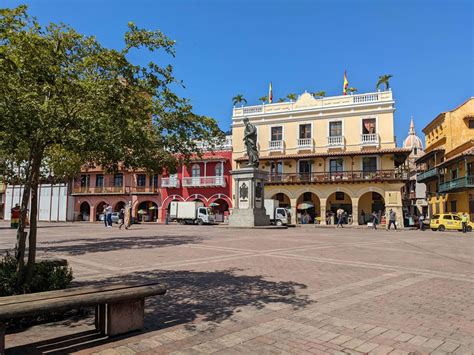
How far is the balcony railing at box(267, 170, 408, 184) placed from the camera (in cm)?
3769

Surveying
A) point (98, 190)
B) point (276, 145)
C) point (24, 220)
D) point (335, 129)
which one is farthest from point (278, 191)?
point (24, 220)

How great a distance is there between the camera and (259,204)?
27.2 m

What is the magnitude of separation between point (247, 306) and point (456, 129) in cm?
4264

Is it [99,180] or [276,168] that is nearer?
[276,168]

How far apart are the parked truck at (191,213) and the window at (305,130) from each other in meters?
12.8

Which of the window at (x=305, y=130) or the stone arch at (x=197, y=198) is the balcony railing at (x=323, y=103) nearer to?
the window at (x=305, y=130)

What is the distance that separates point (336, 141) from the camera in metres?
40.6

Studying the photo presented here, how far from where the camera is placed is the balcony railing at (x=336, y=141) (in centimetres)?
4031

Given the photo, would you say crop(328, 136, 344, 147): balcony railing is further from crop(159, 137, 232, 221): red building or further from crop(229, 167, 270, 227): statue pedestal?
crop(229, 167, 270, 227): statue pedestal

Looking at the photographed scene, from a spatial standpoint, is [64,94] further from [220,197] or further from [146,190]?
[146,190]

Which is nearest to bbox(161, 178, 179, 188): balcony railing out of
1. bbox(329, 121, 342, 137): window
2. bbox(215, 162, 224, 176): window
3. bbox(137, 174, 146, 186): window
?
bbox(137, 174, 146, 186): window

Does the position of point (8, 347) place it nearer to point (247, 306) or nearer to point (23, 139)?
point (23, 139)

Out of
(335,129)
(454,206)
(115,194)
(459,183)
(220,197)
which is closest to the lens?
(459,183)

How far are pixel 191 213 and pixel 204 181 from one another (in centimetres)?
609
